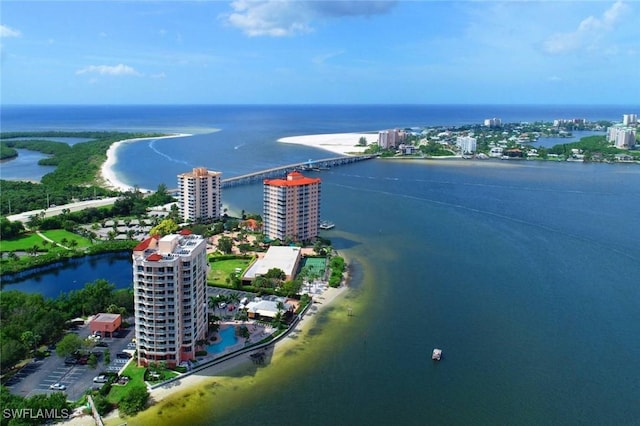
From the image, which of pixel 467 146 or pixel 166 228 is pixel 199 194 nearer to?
pixel 166 228

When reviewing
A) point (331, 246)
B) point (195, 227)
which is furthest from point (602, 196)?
point (195, 227)

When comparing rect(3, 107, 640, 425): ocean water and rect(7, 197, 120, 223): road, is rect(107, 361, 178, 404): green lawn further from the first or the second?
rect(7, 197, 120, 223): road

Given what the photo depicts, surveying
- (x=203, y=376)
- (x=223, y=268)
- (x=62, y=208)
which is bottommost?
(x=203, y=376)

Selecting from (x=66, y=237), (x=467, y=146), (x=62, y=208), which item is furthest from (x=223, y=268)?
(x=467, y=146)

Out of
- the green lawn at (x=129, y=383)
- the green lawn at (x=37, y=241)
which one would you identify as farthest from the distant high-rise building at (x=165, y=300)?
the green lawn at (x=37, y=241)

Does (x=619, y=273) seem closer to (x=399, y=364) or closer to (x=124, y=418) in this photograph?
(x=399, y=364)

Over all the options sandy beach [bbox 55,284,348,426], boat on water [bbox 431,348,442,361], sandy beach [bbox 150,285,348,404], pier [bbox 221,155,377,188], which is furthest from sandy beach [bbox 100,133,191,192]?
boat on water [bbox 431,348,442,361]

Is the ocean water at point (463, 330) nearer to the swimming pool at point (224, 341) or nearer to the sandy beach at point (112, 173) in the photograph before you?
the swimming pool at point (224, 341)
